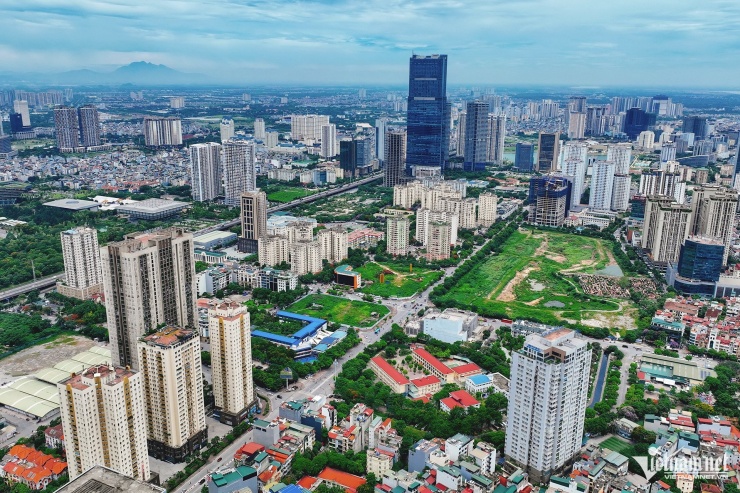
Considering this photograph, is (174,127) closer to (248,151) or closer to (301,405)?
(248,151)

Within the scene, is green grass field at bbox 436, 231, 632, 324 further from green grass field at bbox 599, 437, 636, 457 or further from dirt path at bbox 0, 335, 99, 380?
dirt path at bbox 0, 335, 99, 380

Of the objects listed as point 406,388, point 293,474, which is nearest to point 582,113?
point 406,388

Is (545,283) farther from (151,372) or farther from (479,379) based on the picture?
(151,372)

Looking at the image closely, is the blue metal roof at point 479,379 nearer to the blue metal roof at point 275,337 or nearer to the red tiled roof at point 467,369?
the red tiled roof at point 467,369

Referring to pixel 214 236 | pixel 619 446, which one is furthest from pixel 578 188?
pixel 619 446

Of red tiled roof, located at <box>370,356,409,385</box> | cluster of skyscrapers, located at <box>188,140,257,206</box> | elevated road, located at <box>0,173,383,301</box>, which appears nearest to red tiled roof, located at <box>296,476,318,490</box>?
red tiled roof, located at <box>370,356,409,385</box>

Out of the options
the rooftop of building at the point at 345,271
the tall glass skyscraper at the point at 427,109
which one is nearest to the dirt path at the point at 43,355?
the rooftop of building at the point at 345,271
